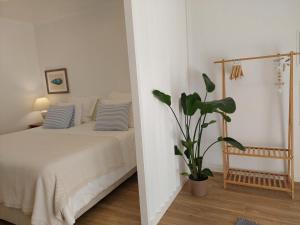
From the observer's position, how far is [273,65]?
2348 millimetres

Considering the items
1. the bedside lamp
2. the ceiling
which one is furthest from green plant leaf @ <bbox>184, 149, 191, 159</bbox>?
the bedside lamp

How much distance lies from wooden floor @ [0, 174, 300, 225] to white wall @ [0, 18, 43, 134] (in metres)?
2.63

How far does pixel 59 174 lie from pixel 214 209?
4.66ft

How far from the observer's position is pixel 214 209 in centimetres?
207

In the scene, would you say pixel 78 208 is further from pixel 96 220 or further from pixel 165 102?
pixel 165 102

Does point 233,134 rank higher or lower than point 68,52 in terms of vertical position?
lower

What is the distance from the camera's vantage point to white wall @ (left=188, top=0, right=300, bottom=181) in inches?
89.7

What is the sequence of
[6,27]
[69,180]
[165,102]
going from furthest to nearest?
[6,27]
[165,102]
[69,180]

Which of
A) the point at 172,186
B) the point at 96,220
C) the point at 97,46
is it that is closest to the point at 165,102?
the point at 172,186

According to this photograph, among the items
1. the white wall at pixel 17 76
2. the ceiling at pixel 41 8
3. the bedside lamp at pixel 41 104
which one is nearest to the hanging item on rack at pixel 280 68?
the ceiling at pixel 41 8

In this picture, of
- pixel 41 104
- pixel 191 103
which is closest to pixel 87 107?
pixel 41 104

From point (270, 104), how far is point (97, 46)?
265 centimetres

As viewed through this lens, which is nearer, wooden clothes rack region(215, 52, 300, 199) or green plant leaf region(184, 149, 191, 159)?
wooden clothes rack region(215, 52, 300, 199)

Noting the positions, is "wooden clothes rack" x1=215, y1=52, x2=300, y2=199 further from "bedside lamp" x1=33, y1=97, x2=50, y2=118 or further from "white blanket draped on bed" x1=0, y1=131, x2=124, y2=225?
"bedside lamp" x1=33, y1=97, x2=50, y2=118
